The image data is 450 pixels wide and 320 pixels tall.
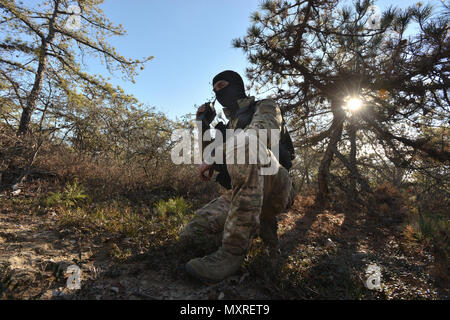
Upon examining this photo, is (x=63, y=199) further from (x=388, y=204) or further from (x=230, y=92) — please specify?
(x=388, y=204)

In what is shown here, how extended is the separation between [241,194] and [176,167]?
4464 mm

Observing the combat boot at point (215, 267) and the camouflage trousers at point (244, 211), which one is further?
the camouflage trousers at point (244, 211)

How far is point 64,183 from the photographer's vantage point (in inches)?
191

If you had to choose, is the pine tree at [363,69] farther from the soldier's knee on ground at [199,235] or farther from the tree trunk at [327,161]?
the soldier's knee on ground at [199,235]

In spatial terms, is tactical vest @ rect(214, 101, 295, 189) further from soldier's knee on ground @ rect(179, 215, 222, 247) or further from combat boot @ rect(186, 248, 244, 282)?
combat boot @ rect(186, 248, 244, 282)

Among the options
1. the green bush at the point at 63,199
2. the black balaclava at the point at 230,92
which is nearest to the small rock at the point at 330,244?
the black balaclava at the point at 230,92

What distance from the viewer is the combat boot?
5.21 ft

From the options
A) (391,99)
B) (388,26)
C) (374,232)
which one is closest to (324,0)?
(388,26)

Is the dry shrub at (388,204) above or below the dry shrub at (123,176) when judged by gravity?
below

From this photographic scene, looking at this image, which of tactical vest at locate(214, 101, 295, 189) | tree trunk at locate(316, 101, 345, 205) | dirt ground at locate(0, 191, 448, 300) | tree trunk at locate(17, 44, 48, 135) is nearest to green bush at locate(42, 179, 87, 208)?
dirt ground at locate(0, 191, 448, 300)

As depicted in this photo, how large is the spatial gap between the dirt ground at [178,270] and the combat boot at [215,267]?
0.19ft

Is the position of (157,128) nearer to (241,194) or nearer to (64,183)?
(64,183)

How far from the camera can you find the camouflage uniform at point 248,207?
174 centimetres
